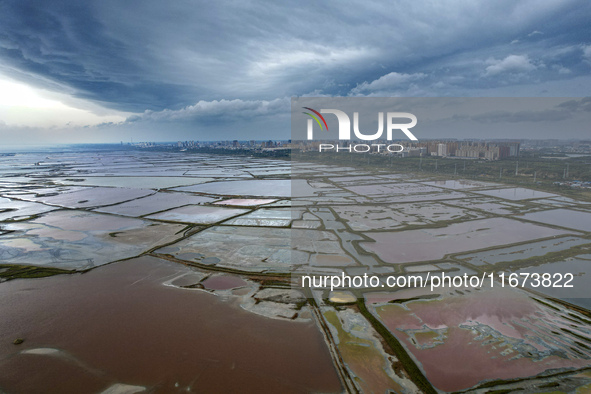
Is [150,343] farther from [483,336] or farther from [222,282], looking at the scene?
[483,336]

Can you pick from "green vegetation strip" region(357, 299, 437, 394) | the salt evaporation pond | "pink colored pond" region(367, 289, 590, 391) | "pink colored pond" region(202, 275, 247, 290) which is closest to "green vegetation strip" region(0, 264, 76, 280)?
the salt evaporation pond

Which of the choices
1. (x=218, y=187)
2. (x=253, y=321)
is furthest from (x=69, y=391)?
(x=218, y=187)

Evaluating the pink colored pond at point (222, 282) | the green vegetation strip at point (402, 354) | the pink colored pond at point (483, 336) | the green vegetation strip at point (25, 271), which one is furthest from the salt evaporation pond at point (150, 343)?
the pink colored pond at point (483, 336)

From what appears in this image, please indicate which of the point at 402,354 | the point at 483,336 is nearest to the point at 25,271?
the point at 402,354

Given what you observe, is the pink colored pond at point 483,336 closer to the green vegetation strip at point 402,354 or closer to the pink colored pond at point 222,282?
the green vegetation strip at point 402,354

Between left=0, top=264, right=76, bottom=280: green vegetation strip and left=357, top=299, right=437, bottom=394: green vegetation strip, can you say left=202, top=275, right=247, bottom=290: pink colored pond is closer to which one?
left=357, top=299, right=437, bottom=394: green vegetation strip

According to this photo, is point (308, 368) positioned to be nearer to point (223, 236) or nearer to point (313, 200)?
point (223, 236)
